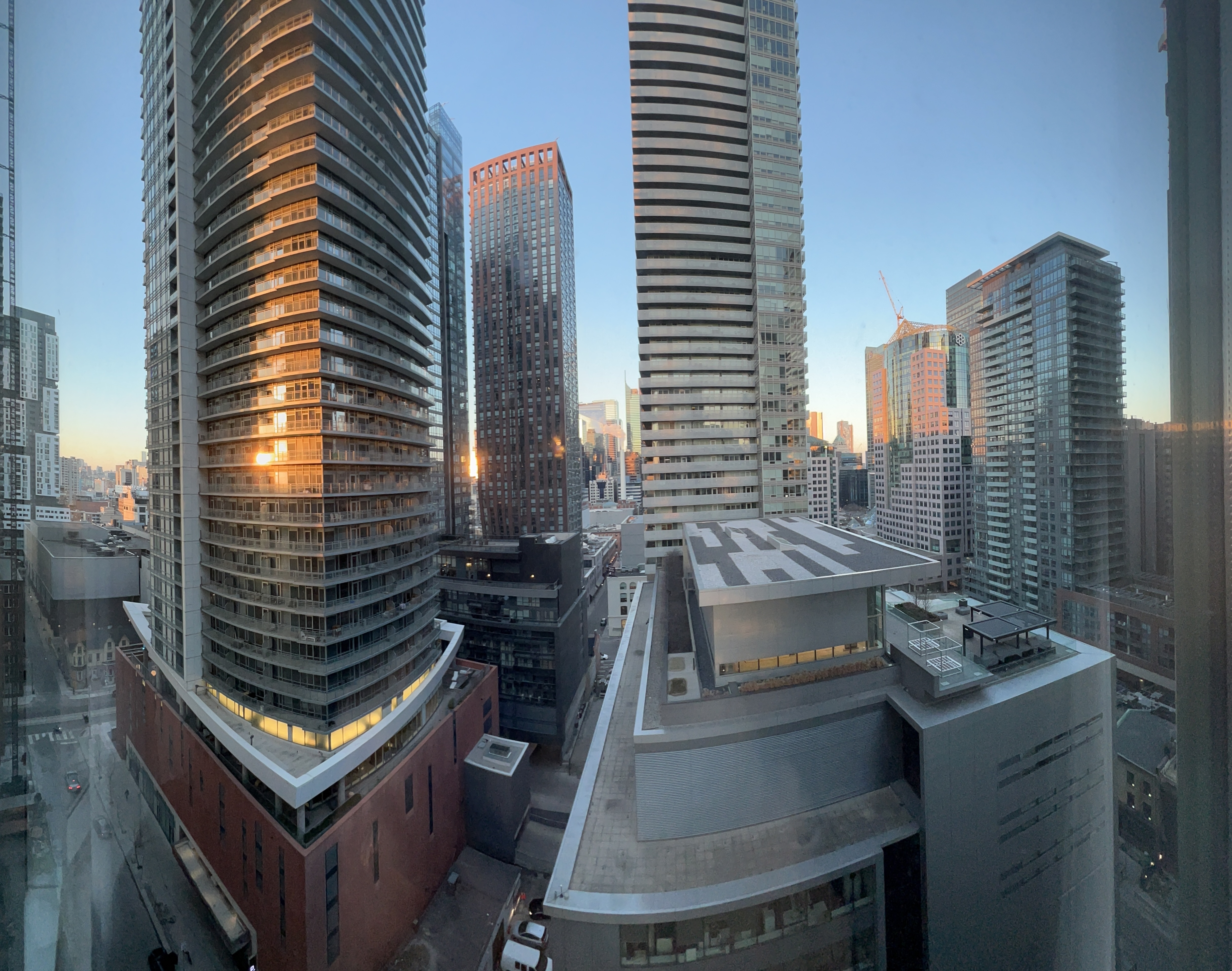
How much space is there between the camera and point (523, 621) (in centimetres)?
1243

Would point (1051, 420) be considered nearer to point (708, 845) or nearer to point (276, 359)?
point (708, 845)

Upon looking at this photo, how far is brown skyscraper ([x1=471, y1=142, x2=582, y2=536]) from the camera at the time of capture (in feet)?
78.7

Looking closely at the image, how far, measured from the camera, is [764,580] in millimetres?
3787

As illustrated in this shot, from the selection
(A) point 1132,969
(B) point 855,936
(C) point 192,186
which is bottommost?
(B) point 855,936

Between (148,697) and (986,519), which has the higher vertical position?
(986,519)

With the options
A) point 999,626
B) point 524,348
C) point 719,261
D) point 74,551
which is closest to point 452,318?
point 524,348

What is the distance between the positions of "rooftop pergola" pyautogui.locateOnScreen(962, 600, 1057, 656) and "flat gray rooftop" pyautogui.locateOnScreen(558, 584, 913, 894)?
167cm

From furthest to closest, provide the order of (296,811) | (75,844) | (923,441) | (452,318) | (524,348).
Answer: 1. (524,348)
2. (452,318)
3. (923,441)
4. (296,811)
5. (75,844)

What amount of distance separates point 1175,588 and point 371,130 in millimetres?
10039

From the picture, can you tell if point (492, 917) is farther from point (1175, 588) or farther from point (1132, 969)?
point (1175, 588)

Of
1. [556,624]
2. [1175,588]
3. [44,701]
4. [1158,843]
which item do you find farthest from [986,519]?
[556,624]

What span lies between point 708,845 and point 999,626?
3.27m

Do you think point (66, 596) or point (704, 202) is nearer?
point (66, 596)

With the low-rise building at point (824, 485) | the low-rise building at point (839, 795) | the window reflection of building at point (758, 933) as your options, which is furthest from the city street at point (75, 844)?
the low-rise building at point (824, 485)
